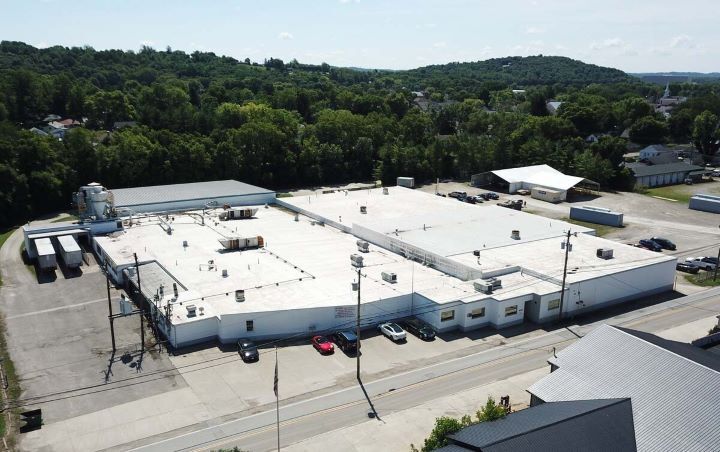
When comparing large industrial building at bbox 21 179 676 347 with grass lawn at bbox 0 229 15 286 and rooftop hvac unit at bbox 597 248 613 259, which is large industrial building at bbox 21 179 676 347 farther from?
grass lawn at bbox 0 229 15 286

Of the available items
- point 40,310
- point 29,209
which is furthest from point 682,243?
point 29,209

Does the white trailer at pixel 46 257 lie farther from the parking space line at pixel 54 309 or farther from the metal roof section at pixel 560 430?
the metal roof section at pixel 560 430

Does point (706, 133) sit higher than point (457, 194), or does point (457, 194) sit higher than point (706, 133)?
point (706, 133)

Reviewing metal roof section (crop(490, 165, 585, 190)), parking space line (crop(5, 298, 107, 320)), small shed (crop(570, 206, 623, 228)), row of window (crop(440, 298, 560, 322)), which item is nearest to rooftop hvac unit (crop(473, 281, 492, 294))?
row of window (crop(440, 298, 560, 322))

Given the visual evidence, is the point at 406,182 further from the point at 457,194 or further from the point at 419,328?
the point at 419,328

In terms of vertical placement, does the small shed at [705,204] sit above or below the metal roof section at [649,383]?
below

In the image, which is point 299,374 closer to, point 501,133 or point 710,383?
point 710,383

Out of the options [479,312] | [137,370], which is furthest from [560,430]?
[137,370]

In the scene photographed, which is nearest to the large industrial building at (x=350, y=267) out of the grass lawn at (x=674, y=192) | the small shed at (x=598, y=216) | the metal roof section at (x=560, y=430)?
the small shed at (x=598, y=216)
